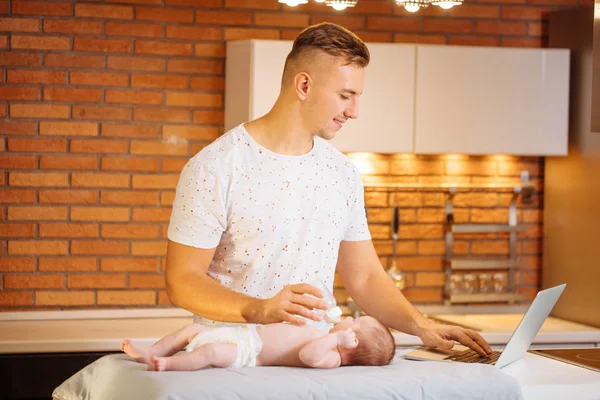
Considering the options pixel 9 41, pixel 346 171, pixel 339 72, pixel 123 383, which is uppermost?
pixel 9 41

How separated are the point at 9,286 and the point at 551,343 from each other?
236 cm

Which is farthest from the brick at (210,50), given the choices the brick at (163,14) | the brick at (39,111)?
the brick at (39,111)

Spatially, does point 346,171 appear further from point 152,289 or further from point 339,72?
point 152,289

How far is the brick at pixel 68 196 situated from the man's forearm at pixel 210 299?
76.9 inches

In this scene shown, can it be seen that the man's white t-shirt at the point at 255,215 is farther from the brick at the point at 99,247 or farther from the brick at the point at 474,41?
the brick at the point at 474,41

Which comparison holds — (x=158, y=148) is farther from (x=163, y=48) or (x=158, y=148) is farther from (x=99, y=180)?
(x=163, y=48)

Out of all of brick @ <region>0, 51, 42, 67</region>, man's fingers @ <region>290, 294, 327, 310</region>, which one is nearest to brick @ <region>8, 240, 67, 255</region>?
brick @ <region>0, 51, 42, 67</region>

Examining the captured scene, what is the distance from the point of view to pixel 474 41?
15.1 ft

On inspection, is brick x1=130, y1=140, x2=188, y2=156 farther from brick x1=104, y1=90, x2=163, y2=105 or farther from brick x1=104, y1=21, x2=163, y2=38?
brick x1=104, y1=21, x2=163, y2=38

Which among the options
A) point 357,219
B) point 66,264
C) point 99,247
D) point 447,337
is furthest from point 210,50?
point 447,337

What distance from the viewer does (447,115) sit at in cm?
425

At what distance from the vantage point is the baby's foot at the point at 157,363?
1980 mm

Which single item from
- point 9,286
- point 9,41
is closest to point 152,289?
point 9,286

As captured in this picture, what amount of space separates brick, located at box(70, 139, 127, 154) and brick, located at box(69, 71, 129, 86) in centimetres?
25
